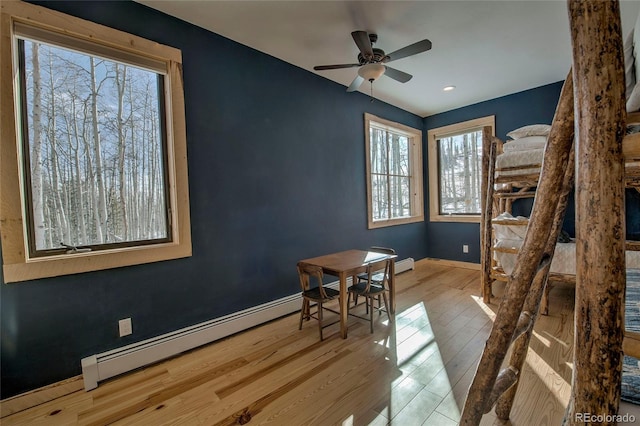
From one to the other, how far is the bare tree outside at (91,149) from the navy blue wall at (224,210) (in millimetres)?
259

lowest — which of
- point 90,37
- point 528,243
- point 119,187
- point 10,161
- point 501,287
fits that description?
Result: point 501,287

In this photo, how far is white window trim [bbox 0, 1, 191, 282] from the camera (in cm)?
166

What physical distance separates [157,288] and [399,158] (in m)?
3.98

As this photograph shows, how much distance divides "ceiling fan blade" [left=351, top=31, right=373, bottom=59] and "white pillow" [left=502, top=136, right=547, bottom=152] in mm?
2161

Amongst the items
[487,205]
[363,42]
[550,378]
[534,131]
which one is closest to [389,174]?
[487,205]

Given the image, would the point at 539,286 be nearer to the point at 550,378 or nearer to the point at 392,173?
the point at 550,378

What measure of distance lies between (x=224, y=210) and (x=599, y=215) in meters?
2.47

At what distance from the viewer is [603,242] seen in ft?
1.86

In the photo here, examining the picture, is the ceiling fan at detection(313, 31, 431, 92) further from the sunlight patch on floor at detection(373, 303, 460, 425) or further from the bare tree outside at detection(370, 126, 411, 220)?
the sunlight patch on floor at detection(373, 303, 460, 425)

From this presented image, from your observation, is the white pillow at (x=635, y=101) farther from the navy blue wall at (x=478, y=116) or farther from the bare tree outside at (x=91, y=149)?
the navy blue wall at (x=478, y=116)

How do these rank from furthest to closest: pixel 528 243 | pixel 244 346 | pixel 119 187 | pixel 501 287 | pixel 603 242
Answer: pixel 501 287 < pixel 244 346 < pixel 119 187 < pixel 528 243 < pixel 603 242

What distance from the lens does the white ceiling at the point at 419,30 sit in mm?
2199

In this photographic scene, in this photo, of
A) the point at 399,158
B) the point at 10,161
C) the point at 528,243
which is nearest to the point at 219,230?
the point at 10,161

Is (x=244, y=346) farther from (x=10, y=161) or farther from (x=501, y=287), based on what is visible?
(x=501, y=287)
